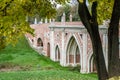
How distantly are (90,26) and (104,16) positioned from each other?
186cm

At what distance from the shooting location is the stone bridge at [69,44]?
108 feet

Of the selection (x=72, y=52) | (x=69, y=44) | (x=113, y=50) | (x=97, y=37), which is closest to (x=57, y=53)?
(x=72, y=52)

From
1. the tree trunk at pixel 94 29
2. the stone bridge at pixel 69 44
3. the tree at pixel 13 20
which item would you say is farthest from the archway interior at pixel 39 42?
the tree at pixel 13 20

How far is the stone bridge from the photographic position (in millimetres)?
32938

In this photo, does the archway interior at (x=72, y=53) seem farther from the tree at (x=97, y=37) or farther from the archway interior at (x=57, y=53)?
the tree at (x=97, y=37)

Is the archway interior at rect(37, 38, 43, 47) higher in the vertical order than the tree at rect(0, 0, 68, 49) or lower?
lower

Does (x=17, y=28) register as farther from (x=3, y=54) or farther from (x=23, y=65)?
(x=3, y=54)

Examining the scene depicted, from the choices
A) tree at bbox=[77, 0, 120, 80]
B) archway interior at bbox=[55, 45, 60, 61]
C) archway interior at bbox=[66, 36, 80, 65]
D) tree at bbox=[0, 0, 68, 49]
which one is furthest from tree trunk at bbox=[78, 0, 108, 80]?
archway interior at bbox=[55, 45, 60, 61]

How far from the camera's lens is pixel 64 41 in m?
38.9

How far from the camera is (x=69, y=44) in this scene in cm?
3806

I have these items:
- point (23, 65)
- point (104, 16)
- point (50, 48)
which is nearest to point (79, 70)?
point (23, 65)

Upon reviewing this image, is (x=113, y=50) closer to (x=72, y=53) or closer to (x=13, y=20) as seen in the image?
(x=13, y=20)

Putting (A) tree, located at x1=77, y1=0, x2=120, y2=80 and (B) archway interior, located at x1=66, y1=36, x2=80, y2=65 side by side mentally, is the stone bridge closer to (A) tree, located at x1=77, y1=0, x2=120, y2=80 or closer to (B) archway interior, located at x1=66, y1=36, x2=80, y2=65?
(B) archway interior, located at x1=66, y1=36, x2=80, y2=65

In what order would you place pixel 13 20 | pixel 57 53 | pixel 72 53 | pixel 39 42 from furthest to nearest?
pixel 39 42 → pixel 57 53 → pixel 72 53 → pixel 13 20
